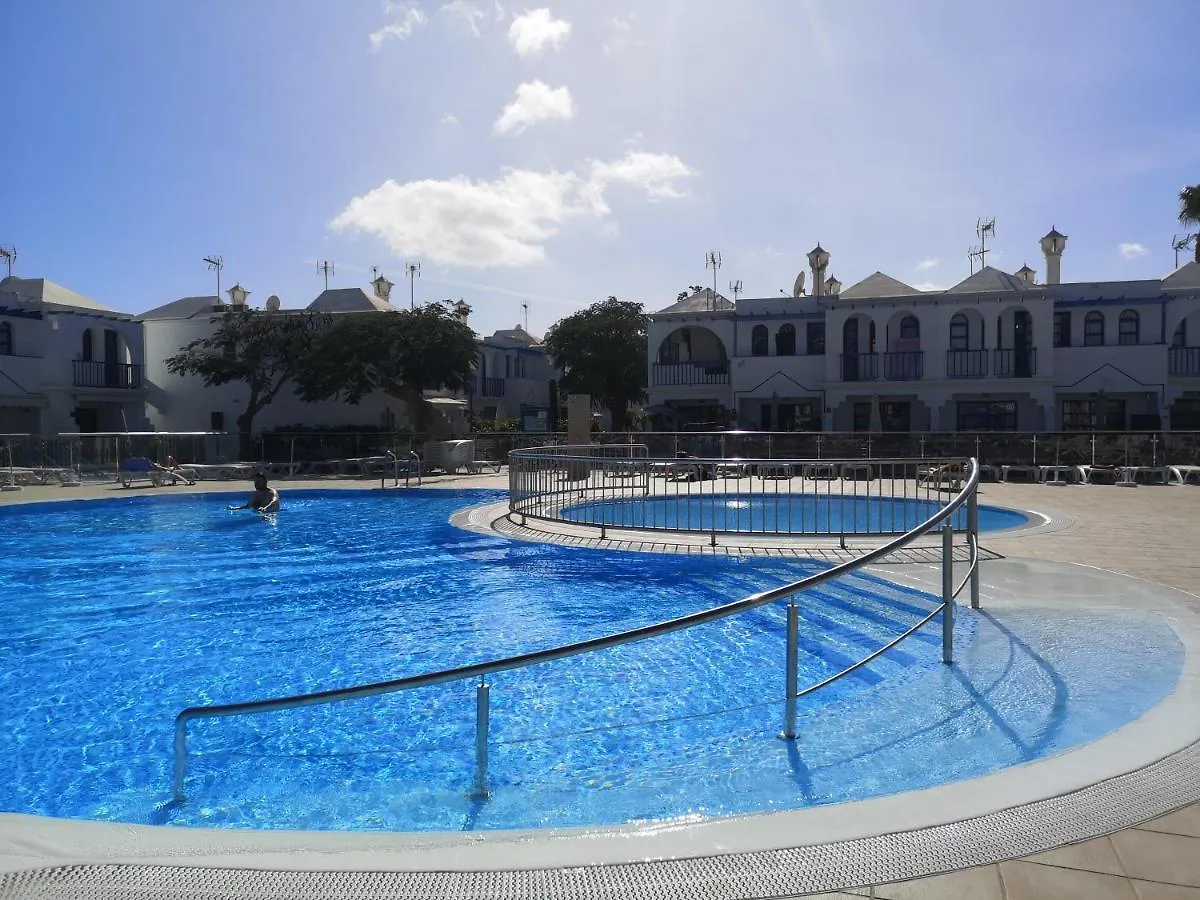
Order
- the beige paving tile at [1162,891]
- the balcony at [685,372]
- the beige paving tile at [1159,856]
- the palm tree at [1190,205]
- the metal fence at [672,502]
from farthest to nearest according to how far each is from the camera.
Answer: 1. the balcony at [685,372]
2. the palm tree at [1190,205]
3. the metal fence at [672,502]
4. the beige paving tile at [1159,856]
5. the beige paving tile at [1162,891]

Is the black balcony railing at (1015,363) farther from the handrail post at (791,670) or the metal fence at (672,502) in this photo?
the handrail post at (791,670)

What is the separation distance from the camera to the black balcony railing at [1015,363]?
32.3 metres

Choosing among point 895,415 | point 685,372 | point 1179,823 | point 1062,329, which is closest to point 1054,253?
point 1062,329

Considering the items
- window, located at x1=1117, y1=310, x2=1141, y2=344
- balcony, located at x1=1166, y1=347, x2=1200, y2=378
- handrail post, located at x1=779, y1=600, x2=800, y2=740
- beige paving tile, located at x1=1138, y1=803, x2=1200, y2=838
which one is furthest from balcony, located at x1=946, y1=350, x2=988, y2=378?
beige paving tile, located at x1=1138, y1=803, x2=1200, y2=838

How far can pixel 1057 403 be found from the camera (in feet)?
111

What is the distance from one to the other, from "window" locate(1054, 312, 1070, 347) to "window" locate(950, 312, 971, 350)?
3332 mm

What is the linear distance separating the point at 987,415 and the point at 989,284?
5.35 metres

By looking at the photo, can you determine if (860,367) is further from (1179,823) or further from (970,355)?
(1179,823)

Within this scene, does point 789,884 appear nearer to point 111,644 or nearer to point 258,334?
point 111,644

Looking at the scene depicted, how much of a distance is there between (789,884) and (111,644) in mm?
7871

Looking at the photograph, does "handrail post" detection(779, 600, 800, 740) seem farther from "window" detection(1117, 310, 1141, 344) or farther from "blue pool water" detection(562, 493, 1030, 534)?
"window" detection(1117, 310, 1141, 344)

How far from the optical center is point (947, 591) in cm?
645

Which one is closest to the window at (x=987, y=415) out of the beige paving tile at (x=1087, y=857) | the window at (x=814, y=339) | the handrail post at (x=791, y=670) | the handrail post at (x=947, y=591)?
the window at (x=814, y=339)

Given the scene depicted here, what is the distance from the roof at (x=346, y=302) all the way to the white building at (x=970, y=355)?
13482mm
